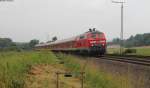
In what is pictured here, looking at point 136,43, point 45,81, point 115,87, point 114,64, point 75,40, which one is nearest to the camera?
point 115,87

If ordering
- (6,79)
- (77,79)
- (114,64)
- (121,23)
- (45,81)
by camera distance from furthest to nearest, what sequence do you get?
1. (121,23)
2. (114,64)
3. (77,79)
4. (45,81)
5. (6,79)

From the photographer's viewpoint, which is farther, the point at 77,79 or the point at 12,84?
the point at 77,79

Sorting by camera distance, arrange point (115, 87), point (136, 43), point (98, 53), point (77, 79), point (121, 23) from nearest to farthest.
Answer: point (115, 87) < point (77, 79) < point (98, 53) < point (121, 23) < point (136, 43)

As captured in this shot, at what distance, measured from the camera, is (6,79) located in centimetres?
1008

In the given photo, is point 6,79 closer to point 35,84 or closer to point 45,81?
point 35,84

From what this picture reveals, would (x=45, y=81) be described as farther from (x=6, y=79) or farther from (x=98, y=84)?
(x=6, y=79)

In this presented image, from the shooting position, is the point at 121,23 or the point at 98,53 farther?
the point at 121,23

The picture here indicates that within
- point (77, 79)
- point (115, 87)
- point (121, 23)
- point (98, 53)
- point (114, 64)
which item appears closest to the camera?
point (115, 87)

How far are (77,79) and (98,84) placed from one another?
1.35 meters

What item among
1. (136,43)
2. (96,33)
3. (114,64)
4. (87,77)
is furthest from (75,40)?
(136,43)

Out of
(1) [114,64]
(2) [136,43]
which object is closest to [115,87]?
(1) [114,64]

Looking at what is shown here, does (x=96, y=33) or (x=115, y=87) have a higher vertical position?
(x=96, y=33)

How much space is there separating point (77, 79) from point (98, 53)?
21528 mm

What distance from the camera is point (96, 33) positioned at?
3694 cm
